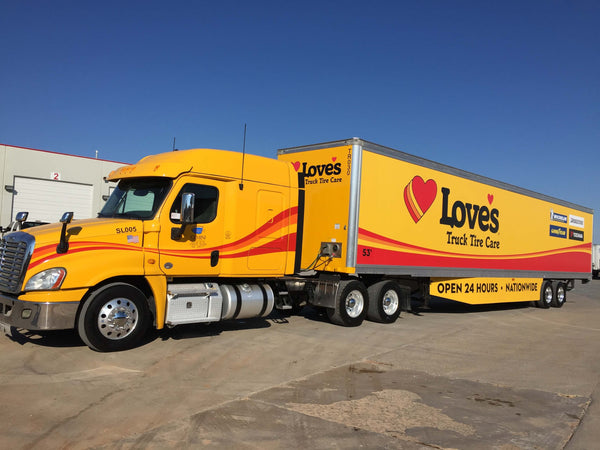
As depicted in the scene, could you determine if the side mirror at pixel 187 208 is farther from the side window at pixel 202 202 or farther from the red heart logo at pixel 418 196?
the red heart logo at pixel 418 196

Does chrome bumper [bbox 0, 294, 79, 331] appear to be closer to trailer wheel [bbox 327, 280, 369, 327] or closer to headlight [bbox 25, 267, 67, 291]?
headlight [bbox 25, 267, 67, 291]

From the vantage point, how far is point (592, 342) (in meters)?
10.2

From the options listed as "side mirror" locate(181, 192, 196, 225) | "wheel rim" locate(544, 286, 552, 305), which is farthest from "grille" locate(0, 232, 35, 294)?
"wheel rim" locate(544, 286, 552, 305)

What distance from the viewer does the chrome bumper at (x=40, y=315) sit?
6895 mm

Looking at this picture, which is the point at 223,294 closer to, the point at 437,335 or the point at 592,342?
the point at 437,335

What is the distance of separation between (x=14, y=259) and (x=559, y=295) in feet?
56.6

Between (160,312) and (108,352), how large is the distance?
94 cm

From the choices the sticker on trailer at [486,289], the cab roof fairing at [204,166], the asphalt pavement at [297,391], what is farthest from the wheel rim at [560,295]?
the cab roof fairing at [204,166]

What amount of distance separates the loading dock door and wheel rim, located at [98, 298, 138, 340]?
19.5m

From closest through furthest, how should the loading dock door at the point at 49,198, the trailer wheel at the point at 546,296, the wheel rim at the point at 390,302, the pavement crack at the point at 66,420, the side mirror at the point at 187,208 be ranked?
1. the pavement crack at the point at 66,420
2. the side mirror at the point at 187,208
3. the wheel rim at the point at 390,302
4. the trailer wheel at the point at 546,296
5. the loading dock door at the point at 49,198

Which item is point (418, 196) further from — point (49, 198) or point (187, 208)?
point (49, 198)

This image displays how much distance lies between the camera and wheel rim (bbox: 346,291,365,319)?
1074 centimetres

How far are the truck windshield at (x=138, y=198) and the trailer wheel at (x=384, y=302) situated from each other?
17.1 feet

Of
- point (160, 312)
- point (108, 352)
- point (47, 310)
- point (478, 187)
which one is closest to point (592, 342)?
point (478, 187)
